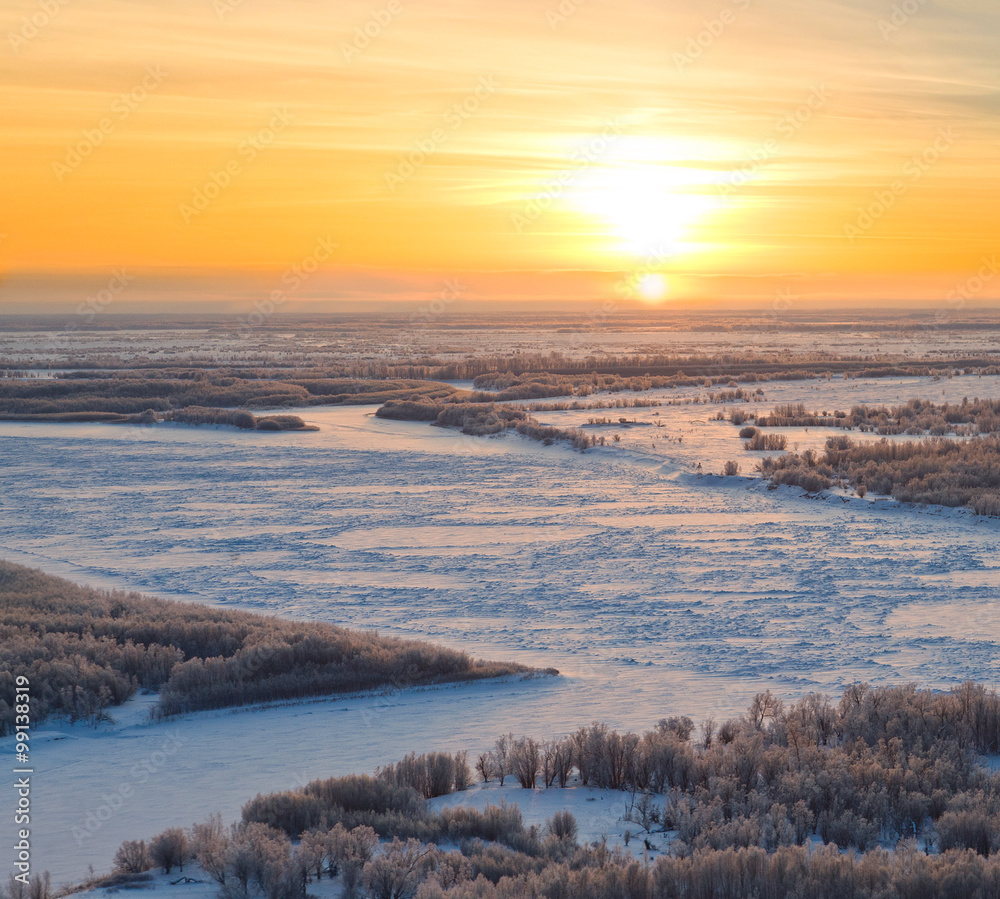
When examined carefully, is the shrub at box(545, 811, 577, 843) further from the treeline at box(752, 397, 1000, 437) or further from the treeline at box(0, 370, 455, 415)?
the treeline at box(0, 370, 455, 415)

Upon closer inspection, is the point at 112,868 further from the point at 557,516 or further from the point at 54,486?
the point at 54,486

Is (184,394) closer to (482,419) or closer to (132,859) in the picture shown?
(482,419)

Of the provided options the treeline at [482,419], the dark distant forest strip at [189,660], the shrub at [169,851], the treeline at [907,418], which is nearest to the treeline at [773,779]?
the shrub at [169,851]

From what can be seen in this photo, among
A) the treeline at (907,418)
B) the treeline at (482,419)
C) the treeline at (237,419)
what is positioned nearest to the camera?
the treeline at (907,418)

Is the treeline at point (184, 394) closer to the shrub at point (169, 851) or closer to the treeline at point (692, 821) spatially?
the treeline at point (692, 821)

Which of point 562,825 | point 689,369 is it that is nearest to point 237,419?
point 562,825
